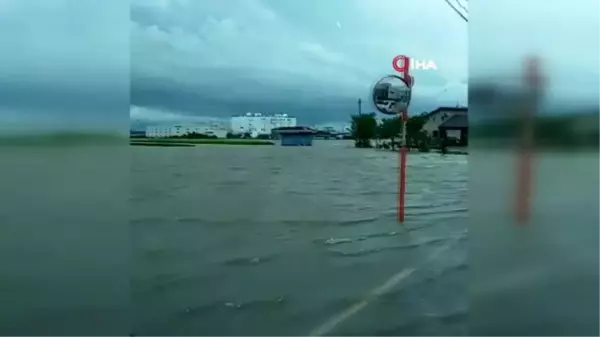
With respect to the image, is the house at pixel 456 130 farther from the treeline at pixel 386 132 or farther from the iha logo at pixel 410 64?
the iha logo at pixel 410 64

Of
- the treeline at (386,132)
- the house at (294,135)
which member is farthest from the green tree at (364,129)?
the house at (294,135)

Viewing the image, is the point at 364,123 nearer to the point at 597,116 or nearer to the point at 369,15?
the point at 369,15

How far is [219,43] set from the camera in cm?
163

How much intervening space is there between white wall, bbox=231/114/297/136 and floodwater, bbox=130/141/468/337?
56 millimetres

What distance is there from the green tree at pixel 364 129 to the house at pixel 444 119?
173 millimetres

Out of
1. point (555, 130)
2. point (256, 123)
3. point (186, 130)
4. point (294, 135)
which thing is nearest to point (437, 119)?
point (555, 130)

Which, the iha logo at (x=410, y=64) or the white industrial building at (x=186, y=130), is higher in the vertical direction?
the iha logo at (x=410, y=64)

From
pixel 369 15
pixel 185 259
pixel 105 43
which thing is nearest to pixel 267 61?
pixel 369 15

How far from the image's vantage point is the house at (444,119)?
5.57 feet

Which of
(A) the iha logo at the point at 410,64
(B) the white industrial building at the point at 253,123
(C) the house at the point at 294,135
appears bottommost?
(C) the house at the point at 294,135

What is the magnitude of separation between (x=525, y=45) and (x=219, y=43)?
914 millimetres

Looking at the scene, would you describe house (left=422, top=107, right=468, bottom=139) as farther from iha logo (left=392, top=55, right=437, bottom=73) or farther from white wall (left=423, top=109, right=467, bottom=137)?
iha logo (left=392, top=55, right=437, bottom=73)

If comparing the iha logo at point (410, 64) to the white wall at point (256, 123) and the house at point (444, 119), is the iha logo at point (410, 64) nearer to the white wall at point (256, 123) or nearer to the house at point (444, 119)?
the house at point (444, 119)

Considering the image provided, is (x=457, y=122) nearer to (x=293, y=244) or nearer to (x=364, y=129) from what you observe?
(x=364, y=129)
